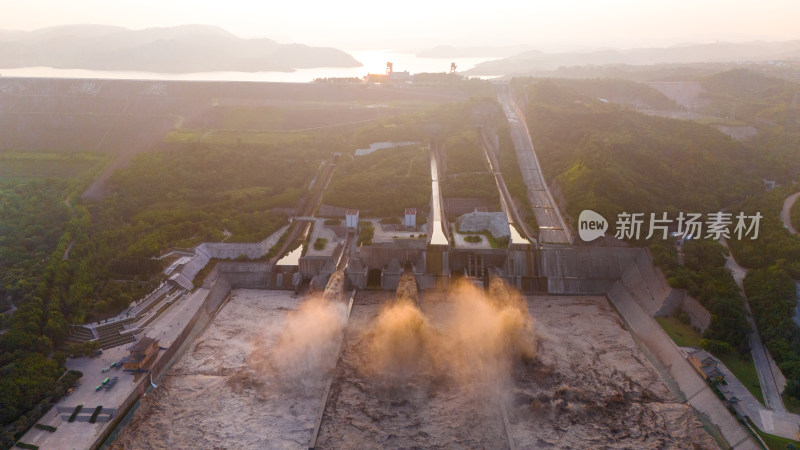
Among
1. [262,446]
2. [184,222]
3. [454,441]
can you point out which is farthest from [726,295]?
[184,222]

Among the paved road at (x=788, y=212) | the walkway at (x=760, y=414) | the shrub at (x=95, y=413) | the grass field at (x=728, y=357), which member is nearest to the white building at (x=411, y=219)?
the grass field at (x=728, y=357)

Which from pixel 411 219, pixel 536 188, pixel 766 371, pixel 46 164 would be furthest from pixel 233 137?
pixel 766 371

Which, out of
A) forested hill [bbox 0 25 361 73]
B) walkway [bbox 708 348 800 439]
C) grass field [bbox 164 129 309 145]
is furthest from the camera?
forested hill [bbox 0 25 361 73]

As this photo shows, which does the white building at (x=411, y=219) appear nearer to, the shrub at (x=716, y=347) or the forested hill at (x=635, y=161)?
the forested hill at (x=635, y=161)

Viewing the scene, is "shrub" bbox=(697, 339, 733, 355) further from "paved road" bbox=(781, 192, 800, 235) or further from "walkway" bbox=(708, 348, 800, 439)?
"paved road" bbox=(781, 192, 800, 235)

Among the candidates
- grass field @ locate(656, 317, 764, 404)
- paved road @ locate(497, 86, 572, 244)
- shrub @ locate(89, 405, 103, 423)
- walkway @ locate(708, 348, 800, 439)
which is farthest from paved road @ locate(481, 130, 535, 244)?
shrub @ locate(89, 405, 103, 423)

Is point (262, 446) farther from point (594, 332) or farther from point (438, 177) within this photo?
point (438, 177)
